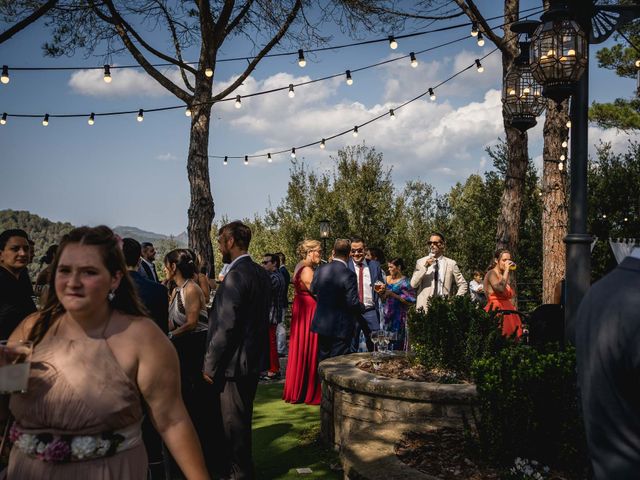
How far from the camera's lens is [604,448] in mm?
1653

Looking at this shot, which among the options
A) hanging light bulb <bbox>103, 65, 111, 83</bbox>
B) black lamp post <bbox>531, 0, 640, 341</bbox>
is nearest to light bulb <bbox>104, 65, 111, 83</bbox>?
hanging light bulb <bbox>103, 65, 111, 83</bbox>

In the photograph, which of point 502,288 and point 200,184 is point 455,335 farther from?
point 200,184

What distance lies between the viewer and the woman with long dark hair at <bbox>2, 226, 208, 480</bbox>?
2.06m

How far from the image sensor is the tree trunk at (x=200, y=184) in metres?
11.9

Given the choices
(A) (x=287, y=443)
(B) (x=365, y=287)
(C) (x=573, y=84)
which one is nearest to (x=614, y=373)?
(C) (x=573, y=84)

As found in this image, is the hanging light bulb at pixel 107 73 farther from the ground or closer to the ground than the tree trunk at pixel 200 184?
farther from the ground

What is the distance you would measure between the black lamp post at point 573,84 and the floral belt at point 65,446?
2.67 meters

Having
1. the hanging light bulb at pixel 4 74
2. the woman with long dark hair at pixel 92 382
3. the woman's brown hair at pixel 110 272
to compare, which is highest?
the hanging light bulb at pixel 4 74

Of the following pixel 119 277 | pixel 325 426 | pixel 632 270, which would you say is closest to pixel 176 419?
pixel 119 277

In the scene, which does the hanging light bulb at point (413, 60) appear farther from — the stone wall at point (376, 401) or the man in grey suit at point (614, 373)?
the man in grey suit at point (614, 373)

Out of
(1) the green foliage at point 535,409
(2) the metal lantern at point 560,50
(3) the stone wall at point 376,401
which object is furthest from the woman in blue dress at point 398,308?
(1) the green foliage at point 535,409

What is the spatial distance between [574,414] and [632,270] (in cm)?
202

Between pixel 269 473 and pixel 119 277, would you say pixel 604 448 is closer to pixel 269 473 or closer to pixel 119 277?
pixel 119 277

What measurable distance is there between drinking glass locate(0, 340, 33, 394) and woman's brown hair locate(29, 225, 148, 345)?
28cm
